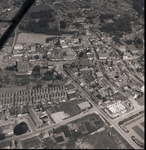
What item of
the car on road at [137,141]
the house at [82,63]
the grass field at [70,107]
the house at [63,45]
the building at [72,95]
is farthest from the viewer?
the house at [63,45]

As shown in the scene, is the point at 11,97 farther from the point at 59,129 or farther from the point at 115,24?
the point at 115,24

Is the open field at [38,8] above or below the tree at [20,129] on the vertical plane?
above

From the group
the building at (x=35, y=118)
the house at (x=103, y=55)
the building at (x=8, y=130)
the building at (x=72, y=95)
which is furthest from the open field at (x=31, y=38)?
the building at (x=8, y=130)

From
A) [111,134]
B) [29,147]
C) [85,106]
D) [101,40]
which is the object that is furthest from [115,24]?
[29,147]

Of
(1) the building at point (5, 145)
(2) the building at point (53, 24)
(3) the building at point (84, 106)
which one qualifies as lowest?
(1) the building at point (5, 145)

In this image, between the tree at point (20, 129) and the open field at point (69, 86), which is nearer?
the tree at point (20, 129)

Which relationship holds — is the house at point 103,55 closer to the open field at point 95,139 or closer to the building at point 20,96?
the building at point 20,96

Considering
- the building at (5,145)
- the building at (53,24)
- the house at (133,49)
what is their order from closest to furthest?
the building at (5,145), the house at (133,49), the building at (53,24)

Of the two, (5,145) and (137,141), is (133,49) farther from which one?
(5,145)
